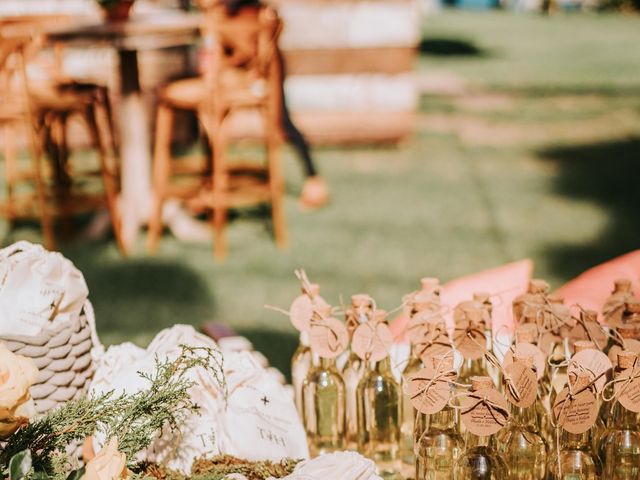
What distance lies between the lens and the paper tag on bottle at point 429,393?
1304 millimetres

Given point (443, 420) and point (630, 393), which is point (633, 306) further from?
point (443, 420)

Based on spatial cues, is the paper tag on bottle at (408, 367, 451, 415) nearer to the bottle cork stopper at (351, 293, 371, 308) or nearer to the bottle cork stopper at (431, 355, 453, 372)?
the bottle cork stopper at (431, 355, 453, 372)

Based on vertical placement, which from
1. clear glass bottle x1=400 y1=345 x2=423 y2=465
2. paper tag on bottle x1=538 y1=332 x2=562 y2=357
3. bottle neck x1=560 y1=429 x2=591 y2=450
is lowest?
clear glass bottle x1=400 y1=345 x2=423 y2=465

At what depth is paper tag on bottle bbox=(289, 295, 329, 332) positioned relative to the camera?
160 centimetres

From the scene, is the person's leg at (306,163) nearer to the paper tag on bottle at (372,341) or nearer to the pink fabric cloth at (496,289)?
the pink fabric cloth at (496,289)

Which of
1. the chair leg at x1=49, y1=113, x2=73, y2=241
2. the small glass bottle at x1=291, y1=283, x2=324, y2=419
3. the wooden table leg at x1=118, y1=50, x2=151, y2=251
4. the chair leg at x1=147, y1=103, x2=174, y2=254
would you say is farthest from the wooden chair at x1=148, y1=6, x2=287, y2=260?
the small glass bottle at x1=291, y1=283, x2=324, y2=419

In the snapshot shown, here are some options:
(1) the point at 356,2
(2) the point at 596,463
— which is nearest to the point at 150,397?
(2) the point at 596,463

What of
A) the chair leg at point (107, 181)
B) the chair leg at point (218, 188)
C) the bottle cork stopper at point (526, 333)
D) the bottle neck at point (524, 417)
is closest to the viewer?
the bottle neck at point (524, 417)

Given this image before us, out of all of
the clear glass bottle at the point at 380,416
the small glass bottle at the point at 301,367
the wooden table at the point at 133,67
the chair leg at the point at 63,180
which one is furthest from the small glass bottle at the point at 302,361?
the chair leg at the point at 63,180

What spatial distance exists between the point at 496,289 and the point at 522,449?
0.65m

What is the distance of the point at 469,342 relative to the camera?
4.95 ft

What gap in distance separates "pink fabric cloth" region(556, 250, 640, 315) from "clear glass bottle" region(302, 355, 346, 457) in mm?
601

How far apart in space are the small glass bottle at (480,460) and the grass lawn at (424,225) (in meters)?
1.74

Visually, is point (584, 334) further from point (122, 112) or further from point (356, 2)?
point (356, 2)
